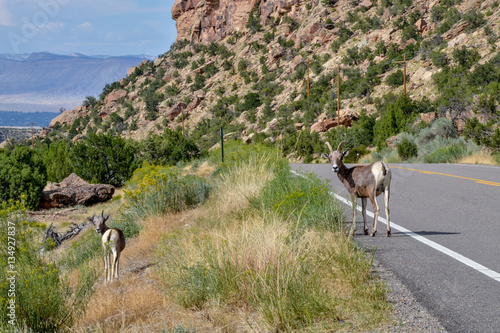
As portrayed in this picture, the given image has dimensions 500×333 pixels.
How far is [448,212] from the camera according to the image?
27.3 feet

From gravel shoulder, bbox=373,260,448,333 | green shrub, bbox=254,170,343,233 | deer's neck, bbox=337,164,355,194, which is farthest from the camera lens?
deer's neck, bbox=337,164,355,194

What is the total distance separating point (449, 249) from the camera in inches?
229

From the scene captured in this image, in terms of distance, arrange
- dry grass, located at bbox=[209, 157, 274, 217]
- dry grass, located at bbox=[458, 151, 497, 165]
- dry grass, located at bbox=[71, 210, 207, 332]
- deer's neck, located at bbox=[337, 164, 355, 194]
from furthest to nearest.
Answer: dry grass, located at bbox=[458, 151, 497, 165] < dry grass, located at bbox=[209, 157, 274, 217] < deer's neck, located at bbox=[337, 164, 355, 194] < dry grass, located at bbox=[71, 210, 207, 332]

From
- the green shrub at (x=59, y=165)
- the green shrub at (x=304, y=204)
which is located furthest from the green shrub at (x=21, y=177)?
the green shrub at (x=304, y=204)

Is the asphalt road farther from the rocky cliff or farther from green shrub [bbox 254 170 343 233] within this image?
the rocky cliff

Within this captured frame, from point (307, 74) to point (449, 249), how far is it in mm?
59680

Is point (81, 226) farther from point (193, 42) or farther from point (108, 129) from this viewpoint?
point (193, 42)

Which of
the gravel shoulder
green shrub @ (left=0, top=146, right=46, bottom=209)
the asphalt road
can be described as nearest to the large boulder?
green shrub @ (left=0, top=146, right=46, bottom=209)

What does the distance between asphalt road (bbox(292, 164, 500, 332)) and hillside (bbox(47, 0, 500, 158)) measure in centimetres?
1183

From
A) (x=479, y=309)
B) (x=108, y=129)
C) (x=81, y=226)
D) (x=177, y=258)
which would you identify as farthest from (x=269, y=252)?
(x=108, y=129)

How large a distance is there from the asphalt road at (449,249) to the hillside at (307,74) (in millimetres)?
11832

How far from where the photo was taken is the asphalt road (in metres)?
3.96

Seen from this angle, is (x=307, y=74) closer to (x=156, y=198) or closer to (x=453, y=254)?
(x=156, y=198)

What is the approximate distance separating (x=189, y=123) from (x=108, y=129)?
19321mm
